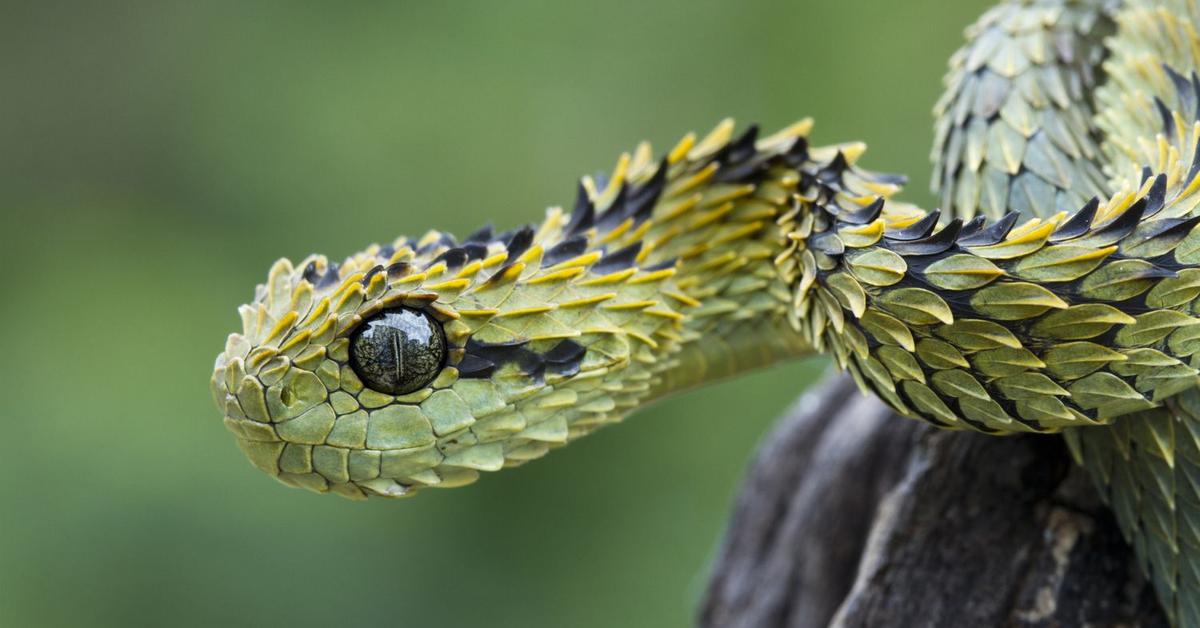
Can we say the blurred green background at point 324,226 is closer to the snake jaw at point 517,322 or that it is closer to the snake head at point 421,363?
the snake jaw at point 517,322

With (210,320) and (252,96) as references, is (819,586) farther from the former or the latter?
(252,96)

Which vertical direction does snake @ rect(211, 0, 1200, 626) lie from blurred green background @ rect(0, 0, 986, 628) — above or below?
below

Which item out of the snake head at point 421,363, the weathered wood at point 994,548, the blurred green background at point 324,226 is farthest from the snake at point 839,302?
the blurred green background at point 324,226

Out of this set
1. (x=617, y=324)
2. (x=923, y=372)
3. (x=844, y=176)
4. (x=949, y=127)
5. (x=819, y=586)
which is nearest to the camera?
(x=923, y=372)

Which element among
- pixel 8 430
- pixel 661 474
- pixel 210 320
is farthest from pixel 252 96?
pixel 661 474

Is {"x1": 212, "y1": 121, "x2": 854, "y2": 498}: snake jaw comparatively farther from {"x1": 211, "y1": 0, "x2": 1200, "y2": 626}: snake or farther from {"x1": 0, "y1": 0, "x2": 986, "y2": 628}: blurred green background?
{"x1": 0, "y1": 0, "x2": 986, "y2": 628}: blurred green background

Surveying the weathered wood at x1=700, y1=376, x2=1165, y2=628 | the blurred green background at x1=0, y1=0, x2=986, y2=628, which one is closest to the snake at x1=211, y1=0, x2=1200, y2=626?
the weathered wood at x1=700, y1=376, x2=1165, y2=628
